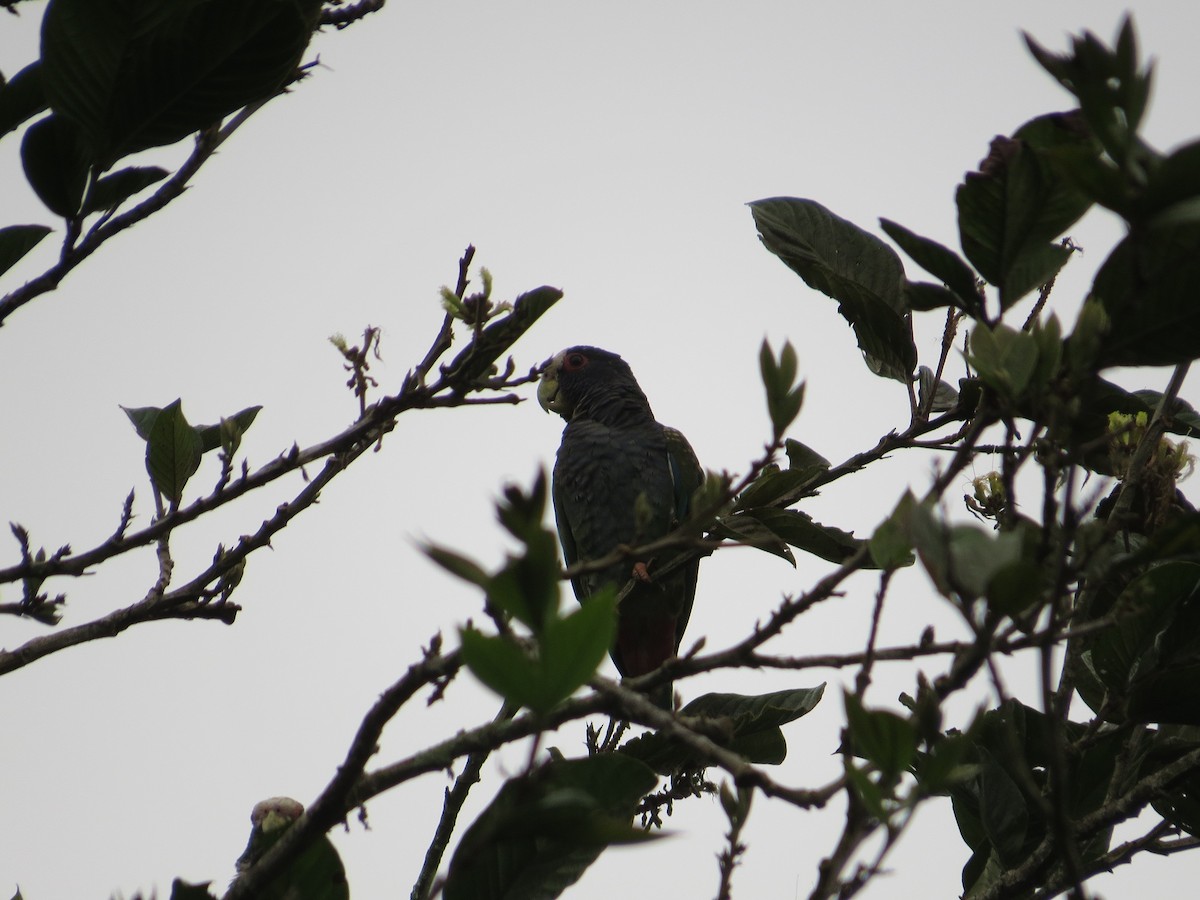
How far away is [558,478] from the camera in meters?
4.92

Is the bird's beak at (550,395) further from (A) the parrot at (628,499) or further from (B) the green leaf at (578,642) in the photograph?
(B) the green leaf at (578,642)

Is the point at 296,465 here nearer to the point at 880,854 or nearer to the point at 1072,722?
the point at 880,854

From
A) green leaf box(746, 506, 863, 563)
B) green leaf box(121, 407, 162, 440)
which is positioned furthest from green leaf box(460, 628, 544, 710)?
green leaf box(121, 407, 162, 440)

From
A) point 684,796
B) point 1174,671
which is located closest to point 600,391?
point 684,796

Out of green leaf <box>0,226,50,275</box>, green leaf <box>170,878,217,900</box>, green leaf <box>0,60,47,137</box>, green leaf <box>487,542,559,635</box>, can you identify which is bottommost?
green leaf <box>170,878,217,900</box>

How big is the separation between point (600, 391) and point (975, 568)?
14.4 ft

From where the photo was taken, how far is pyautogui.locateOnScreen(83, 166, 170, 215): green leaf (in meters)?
1.57

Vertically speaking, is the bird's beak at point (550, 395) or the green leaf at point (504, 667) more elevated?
the bird's beak at point (550, 395)

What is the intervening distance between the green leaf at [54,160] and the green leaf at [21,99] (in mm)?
93

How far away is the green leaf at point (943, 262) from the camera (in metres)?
1.20

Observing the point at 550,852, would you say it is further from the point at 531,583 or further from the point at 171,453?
the point at 171,453

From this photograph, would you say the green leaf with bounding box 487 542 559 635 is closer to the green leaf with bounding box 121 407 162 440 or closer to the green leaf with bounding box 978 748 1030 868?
the green leaf with bounding box 978 748 1030 868

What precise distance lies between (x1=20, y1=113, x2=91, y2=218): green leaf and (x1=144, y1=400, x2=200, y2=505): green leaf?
62cm

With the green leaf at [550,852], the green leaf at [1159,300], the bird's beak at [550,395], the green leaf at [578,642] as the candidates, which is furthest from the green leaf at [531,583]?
the bird's beak at [550,395]
